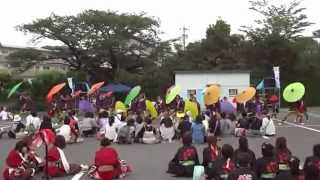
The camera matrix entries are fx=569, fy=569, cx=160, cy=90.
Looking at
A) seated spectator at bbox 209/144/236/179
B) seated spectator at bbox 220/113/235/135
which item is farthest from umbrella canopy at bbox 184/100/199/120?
seated spectator at bbox 209/144/236/179

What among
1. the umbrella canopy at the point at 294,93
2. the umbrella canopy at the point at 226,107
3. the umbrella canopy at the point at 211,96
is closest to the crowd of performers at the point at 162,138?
the umbrella canopy at the point at 226,107

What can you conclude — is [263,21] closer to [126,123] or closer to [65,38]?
[65,38]

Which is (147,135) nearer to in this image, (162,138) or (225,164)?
(162,138)

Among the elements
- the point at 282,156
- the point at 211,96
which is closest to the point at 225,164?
the point at 282,156

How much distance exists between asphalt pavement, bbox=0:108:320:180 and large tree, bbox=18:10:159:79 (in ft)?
100

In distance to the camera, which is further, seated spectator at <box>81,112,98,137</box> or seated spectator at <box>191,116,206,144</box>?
seated spectator at <box>81,112,98,137</box>

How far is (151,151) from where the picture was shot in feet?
60.0

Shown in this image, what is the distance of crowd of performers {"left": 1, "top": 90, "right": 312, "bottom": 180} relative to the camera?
995 centimetres

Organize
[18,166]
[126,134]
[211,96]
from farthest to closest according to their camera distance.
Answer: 1. [211,96]
2. [126,134]
3. [18,166]

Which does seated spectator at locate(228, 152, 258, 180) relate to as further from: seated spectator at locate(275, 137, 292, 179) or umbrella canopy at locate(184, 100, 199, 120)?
umbrella canopy at locate(184, 100, 199, 120)

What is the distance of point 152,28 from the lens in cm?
5509

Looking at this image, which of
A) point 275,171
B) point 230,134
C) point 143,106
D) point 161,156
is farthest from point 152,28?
point 275,171

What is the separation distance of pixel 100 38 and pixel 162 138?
3294 centimetres

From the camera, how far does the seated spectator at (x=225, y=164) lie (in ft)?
33.6
